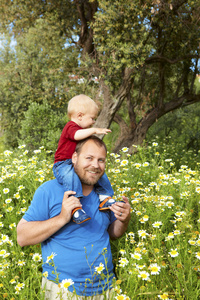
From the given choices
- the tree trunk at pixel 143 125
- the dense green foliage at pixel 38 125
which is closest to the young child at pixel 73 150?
the tree trunk at pixel 143 125

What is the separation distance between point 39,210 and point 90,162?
0.53 meters

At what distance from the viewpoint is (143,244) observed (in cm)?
232

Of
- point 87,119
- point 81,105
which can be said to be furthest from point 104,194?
point 81,105

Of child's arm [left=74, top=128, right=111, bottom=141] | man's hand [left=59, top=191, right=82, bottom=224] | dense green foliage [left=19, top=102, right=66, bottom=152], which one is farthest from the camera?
dense green foliage [left=19, top=102, right=66, bottom=152]

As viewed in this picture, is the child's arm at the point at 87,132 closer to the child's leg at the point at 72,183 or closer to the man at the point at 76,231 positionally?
the man at the point at 76,231

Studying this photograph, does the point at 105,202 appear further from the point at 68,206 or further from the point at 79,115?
the point at 79,115

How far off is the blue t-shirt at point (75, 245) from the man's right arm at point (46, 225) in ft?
0.22

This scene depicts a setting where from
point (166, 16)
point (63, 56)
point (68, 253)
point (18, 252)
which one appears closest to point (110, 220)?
point (68, 253)

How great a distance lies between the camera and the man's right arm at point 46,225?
2057 mm

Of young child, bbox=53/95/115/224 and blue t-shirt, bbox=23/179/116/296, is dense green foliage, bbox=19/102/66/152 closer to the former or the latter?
young child, bbox=53/95/115/224

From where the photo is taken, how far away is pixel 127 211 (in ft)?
7.53

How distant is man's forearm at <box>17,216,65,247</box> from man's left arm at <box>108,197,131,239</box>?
455 millimetres

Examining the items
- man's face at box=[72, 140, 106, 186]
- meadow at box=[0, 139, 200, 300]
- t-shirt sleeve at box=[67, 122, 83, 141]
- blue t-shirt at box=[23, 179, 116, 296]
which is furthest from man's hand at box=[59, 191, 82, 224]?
t-shirt sleeve at box=[67, 122, 83, 141]

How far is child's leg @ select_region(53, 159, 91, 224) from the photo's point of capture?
2.08 m
